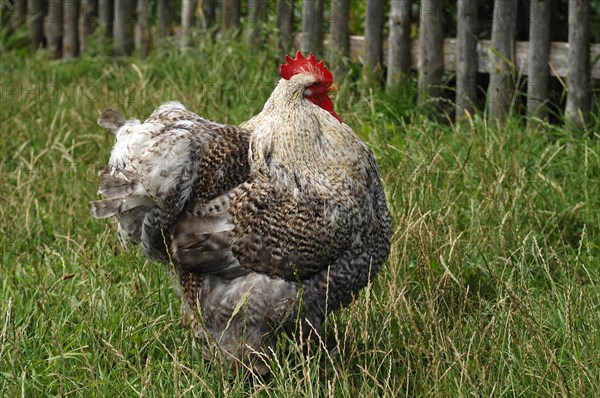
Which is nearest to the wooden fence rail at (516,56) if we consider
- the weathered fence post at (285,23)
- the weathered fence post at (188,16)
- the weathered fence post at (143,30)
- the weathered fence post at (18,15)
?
the weathered fence post at (285,23)

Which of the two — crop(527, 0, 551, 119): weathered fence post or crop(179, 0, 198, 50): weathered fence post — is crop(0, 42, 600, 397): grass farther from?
crop(179, 0, 198, 50): weathered fence post

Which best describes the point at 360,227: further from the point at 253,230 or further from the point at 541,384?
the point at 541,384

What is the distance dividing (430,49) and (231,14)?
2.29 m

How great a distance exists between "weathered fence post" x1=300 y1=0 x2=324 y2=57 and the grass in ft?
1.57

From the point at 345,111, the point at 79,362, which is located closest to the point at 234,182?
the point at 79,362

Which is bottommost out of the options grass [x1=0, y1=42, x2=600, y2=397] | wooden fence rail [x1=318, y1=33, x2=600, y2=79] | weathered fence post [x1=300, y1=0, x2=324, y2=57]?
grass [x1=0, y1=42, x2=600, y2=397]

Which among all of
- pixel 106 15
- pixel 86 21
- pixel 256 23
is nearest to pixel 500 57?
pixel 256 23

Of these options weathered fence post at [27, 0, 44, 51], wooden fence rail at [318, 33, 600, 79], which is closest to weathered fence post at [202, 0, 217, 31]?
wooden fence rail at [318, 33, 600, 79]

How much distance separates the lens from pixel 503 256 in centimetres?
458

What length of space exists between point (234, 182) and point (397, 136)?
92.5 inches

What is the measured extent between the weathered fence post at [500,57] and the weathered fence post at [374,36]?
1.02 m

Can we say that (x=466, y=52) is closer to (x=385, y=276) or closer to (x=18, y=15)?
(x=385, y=276)

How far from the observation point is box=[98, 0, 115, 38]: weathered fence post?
Answer: 31.1 ft

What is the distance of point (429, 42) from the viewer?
663 cm
